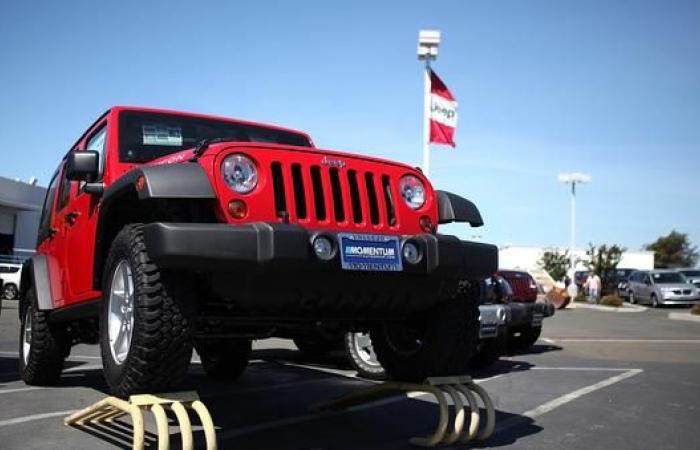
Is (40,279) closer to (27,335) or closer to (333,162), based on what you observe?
(27,335)

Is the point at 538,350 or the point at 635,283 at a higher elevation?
the point at 635,283

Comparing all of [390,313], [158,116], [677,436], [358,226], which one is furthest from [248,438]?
[677,436]

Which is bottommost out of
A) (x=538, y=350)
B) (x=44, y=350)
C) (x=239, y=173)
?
(x=538, y=350)

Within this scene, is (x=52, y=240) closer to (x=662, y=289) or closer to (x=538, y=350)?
(x=538, y=350)

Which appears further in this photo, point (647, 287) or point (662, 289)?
point (647, 287)

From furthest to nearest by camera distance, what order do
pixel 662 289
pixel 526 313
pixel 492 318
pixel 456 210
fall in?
pixel 662 289, pixel 526 313, pixel 492 318, pixel 456 210

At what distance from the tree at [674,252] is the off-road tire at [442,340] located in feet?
282

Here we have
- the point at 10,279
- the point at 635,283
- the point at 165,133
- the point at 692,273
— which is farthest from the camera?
the point at 692,273

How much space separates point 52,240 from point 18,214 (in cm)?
2959

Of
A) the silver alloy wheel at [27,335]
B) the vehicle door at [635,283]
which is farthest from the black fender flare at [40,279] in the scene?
the vehicle door at [635,283]

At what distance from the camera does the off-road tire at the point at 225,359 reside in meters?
6.84

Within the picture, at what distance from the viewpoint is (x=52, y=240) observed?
6.15 metres

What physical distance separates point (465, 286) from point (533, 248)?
6788cm

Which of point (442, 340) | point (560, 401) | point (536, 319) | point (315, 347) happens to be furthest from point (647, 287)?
point (442, 340)
